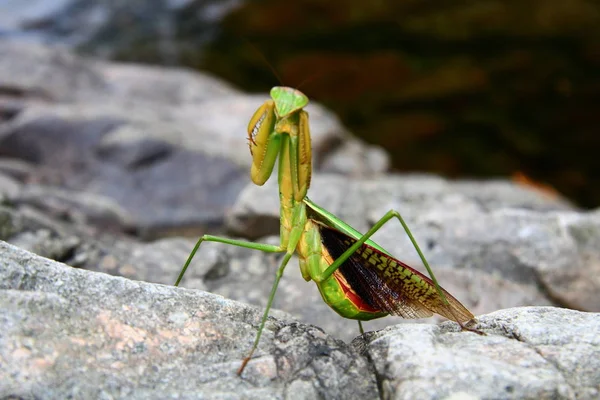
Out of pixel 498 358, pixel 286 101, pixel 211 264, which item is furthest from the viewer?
pixel 211 264

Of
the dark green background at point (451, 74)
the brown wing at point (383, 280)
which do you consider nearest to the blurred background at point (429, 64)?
the dark green background at point (451, 74)

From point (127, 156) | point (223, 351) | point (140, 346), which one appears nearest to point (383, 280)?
point (223, 351)

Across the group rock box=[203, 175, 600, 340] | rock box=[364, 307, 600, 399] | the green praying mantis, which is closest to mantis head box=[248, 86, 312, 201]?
the green praying mantis

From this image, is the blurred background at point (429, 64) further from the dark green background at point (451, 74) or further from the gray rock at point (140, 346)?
the gray rock at point (140, 346)

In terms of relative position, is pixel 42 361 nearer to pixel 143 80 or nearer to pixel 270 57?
pixel 143 80

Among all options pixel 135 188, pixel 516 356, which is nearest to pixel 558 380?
pixel 516 356

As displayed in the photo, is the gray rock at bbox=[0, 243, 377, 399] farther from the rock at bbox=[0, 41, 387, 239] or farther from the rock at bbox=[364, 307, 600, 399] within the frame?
the rock at bbox=[0, 41, 387, 239]

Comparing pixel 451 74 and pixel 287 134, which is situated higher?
pixel 287 134

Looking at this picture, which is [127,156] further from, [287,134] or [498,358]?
[498,358]
